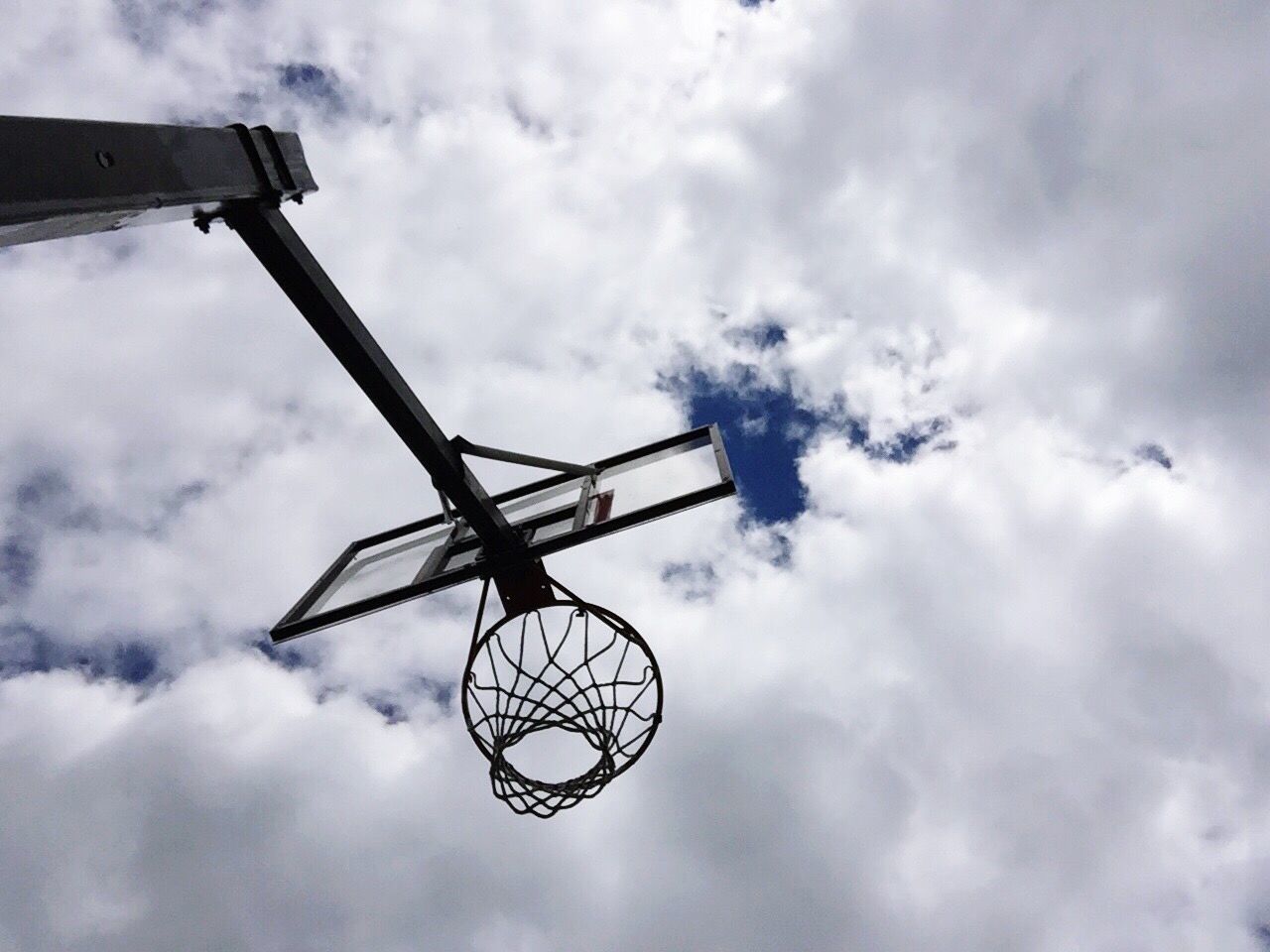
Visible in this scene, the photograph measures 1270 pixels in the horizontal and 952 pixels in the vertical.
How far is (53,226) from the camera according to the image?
2.49 m

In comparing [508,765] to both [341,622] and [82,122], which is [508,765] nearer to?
[341,622]

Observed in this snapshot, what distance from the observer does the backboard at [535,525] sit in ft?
19.0

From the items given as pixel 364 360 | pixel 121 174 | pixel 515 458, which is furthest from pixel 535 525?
pixel 121 174

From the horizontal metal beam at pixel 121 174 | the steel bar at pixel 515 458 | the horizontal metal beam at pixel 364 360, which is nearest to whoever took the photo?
the horizontal metal beam at pixel 121 174

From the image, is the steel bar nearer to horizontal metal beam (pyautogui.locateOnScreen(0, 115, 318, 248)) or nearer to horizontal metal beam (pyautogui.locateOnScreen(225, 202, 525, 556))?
horizontal metal beam (pyautogui.locateOnScreen(225, 202, 525, 556))

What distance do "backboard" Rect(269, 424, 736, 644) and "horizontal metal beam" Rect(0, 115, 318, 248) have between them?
2839 mm

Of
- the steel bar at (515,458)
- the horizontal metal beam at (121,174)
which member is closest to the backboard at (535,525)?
the steel bar at (515,458)

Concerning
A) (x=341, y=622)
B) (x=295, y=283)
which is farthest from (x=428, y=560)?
→ (x=295, y=283)

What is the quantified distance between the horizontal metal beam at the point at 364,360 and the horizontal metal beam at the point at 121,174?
17 centimetres

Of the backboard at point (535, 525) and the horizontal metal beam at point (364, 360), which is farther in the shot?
the backboard at point (535, 525)

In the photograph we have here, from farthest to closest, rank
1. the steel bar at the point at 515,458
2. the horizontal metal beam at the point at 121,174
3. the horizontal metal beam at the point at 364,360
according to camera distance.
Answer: the steel bar at the point at 515,458
the horizontal metal beam at the point at 364,360
the horizontal metal beam at the point at 121,174

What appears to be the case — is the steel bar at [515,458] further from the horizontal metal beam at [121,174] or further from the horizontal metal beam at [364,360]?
the horizontal metal beam at [121,174]

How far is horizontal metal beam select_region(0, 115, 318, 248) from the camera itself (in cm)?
229

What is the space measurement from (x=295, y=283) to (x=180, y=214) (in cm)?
91
